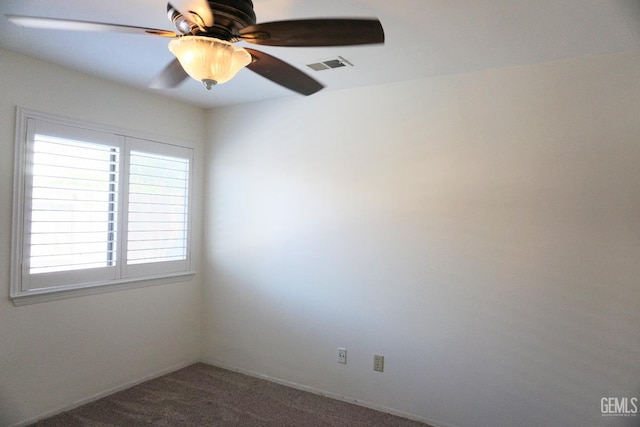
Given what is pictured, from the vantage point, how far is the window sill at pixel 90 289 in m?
2.67

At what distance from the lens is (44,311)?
2764 mm

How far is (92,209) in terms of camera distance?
300 centimetres

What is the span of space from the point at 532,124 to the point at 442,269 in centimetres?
110

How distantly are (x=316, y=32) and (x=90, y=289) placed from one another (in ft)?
8.61

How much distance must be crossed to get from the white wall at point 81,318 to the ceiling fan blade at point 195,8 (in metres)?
1.97

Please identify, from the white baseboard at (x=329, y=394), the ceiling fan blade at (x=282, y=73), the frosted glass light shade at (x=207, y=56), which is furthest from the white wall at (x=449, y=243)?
the frosted glass light shade at (x=207, y=56)

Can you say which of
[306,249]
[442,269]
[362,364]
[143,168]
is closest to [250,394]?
[362,364]

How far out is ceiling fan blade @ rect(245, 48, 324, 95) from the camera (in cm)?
172

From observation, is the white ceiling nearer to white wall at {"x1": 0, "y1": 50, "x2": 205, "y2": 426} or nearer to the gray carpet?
white wall at {"x1": 0, "y1": 50, "x2": 205, "y2": 426}

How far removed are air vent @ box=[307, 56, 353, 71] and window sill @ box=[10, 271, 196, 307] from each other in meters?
2.21

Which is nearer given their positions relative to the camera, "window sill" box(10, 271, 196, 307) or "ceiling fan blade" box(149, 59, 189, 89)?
"ceiling fan blade" box(149, 59, 189, 89)

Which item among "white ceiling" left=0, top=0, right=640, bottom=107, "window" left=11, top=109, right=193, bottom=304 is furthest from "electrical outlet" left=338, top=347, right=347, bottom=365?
"white ceiling" left=0, top=0, right=640, bottom=107

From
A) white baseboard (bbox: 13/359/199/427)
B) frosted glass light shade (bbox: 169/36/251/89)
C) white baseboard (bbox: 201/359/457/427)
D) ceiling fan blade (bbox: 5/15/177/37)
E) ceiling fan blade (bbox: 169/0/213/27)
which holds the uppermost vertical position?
ceiling fan blade (bbox: 5/15/177/37)

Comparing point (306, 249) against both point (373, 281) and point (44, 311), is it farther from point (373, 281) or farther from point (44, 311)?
point (44, 311)
